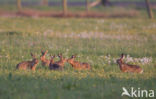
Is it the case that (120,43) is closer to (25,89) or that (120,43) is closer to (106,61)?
(106,61)

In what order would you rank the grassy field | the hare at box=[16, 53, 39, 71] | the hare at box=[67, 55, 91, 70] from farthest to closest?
the hare at box=[67, 55, 91, 70], the hare at box=[16, 53, 39, 71], the grassy field

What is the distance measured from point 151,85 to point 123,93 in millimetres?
1186

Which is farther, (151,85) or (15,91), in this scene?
(151,85)

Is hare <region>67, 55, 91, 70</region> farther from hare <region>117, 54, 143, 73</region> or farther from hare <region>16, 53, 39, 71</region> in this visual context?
hare <region>16, 53, 39, 71</region>

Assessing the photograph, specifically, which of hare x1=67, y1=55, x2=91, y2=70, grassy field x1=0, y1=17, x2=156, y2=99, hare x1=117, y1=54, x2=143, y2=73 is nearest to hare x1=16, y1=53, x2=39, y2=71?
grassy field x1=0, y1=17, x2=156, y2=99

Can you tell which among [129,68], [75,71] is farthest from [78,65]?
[129,68]

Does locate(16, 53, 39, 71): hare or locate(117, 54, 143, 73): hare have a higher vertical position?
locate(16, 53, 39, 71): hare

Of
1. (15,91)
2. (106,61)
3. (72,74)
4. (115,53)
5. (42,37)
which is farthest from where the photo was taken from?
(42,37)

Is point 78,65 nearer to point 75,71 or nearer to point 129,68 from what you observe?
point 75,71

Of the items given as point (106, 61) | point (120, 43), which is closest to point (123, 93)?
point (106, 61)

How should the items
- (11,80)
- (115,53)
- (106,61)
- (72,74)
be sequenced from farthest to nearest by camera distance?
(115,53) → (106,61) → (72,74) → (11,80)

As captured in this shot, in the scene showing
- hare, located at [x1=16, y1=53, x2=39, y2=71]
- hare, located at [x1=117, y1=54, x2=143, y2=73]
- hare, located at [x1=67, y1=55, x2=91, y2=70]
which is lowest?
hare, located at [x1=117, y1=54, x2=143, y2=73]

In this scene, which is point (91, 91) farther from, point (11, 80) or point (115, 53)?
point (115, 53)

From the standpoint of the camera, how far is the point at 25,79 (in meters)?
9.38
